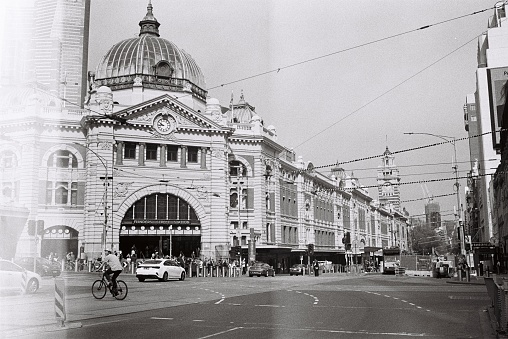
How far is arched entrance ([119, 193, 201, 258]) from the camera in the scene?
196 feet

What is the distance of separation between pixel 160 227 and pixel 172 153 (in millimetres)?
8035

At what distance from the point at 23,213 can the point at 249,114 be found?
4336 cm

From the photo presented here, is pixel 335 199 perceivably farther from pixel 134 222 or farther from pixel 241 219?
pixel 134 222

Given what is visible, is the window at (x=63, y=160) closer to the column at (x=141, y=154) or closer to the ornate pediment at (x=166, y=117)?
the column at (x=141, y=154)

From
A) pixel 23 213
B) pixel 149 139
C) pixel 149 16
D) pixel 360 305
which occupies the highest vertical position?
pixel 149 16

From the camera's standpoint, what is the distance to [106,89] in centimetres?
6084

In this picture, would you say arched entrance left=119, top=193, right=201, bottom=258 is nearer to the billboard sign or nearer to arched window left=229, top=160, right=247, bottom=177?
arched window left=229, top=160, right=247, bottom=177

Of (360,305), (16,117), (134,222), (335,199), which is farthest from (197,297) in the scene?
(335,199)

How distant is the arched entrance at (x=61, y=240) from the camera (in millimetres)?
58188

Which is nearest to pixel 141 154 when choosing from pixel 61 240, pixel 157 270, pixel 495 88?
pixel 61 240

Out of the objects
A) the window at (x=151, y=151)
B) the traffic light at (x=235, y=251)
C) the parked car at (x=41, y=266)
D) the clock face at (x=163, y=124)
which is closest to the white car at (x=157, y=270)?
the parked car at (x=41, y=266)

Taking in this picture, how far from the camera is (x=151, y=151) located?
6188 centimetres

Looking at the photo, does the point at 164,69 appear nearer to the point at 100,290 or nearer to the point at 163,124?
the point at 163,124

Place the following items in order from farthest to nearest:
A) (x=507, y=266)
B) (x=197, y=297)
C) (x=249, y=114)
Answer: (x=249, y=114) < (x=507, y=266) < (x=197, y=297)
